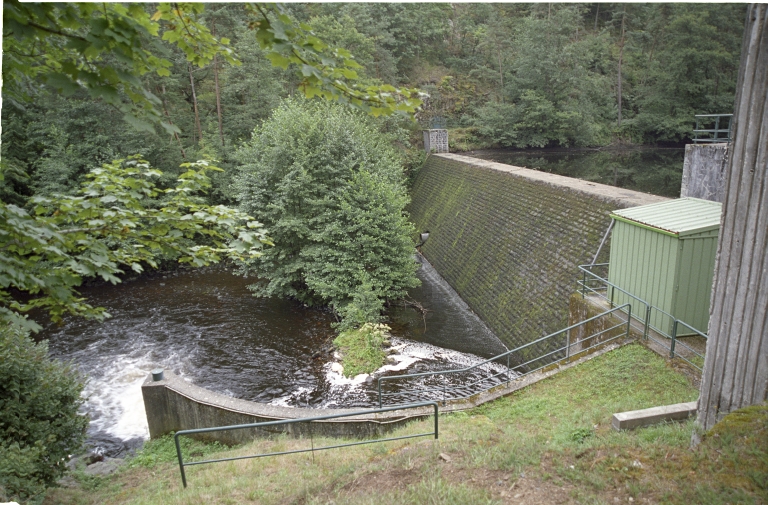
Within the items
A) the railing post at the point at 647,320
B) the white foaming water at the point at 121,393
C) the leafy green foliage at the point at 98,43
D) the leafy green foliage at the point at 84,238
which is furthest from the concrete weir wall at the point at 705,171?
the white foaming water at the point at 121,393

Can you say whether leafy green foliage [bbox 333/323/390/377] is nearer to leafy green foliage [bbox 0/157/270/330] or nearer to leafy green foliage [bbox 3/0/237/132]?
leafy green foliage [bbox 0/157/270/330]

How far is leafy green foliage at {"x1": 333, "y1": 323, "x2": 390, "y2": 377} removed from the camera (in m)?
12.4

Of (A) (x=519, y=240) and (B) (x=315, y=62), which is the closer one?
(B) (x=315, y=62)

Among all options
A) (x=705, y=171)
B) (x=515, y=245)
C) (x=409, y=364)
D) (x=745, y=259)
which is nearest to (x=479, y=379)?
(x=409, y=364)

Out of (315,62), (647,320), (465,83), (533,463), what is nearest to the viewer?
(315,62)

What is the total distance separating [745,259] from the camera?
4.25m

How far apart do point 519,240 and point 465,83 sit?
3223 cm

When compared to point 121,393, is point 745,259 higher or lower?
higher

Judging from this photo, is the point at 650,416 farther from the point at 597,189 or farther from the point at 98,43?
the point at 597,189

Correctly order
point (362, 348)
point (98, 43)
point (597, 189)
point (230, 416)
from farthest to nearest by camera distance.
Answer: point (597, 189) < point (362, 348) < point (230, 416) < point (98, 43)

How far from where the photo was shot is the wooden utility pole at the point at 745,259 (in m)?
3.93

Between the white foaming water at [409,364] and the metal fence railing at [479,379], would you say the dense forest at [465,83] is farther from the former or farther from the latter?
the metal fence railing at [479,379]

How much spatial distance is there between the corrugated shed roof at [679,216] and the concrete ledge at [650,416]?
275cm

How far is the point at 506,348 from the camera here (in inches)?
508
